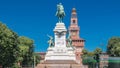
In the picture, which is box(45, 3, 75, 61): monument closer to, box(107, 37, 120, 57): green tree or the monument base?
the monument base

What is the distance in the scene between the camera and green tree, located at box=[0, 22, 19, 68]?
281ft

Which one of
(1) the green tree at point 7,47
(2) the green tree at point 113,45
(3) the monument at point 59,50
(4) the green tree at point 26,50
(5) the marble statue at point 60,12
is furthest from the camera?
(2) the green tree at point 113,45

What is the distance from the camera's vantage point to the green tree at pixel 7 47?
8569 centimetres

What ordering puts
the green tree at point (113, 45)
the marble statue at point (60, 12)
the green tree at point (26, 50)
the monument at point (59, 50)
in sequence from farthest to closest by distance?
1. the green tree at point (113, 45)
2. the green tree at point (26, 50)
3. the marble statue at point (60, 12)
4. the monument at point (59, 50)

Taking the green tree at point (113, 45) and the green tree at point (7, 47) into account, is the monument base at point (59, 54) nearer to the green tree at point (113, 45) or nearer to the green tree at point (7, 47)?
the green tree at point (7, 47)

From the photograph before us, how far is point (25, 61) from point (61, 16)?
37432 mm

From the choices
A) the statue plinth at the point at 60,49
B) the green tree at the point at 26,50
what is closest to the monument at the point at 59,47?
the statue plinth at the point at 60,49

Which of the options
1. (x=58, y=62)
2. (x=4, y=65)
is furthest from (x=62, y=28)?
(x=4, y=65)

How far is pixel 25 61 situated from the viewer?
14350cm

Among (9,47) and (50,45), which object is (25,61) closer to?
(50,45)

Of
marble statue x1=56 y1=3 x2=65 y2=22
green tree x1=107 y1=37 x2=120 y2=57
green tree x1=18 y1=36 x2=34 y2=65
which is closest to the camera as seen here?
marble statue x1=56 y1=3 x2=65 y2=22

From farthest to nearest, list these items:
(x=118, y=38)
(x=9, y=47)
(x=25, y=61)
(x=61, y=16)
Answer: (x=118, y=38) → (x=25, y=61) → (x=61, y=16) → (x=9, y=47)

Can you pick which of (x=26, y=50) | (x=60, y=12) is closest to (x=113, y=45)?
(x=26, y=50)

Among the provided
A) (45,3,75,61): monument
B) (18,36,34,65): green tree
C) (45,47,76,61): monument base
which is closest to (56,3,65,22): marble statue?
(45,3,75,61): monument
